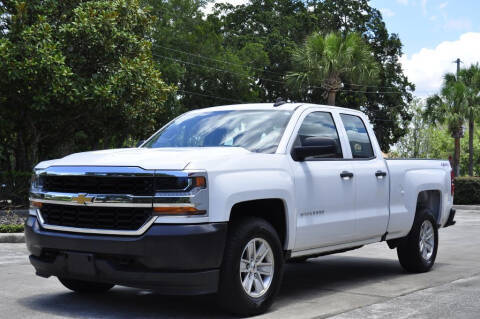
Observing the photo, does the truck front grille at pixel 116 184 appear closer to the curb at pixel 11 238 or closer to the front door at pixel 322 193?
the front door at pixel 322 193

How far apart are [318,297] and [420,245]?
2.37 metres

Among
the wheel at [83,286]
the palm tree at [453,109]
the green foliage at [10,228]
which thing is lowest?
the green foliage at [10,228]

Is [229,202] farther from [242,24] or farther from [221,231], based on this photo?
[242,24]

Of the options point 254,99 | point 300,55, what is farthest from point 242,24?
point 300,55

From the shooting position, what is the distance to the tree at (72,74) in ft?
60.2

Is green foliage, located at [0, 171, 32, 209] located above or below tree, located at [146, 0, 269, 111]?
below

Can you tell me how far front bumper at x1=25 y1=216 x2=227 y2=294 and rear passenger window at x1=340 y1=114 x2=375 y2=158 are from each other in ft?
8.92

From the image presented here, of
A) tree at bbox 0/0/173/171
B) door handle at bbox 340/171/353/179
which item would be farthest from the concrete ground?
tree at bbox 0/0/173/171

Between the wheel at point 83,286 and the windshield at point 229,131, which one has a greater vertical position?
the windshield at point 229,131

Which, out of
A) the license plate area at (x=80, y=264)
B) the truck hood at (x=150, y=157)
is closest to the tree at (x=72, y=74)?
the truck hood at (x=150, y=157)

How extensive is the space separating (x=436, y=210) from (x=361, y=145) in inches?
86.2

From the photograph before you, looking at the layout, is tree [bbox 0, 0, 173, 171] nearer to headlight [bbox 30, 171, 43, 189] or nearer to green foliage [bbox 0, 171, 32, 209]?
green foliage [bbox 0, 171, 32, 209]

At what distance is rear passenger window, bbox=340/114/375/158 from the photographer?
26.1 feet

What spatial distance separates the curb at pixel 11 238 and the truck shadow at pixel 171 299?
6174 mm
